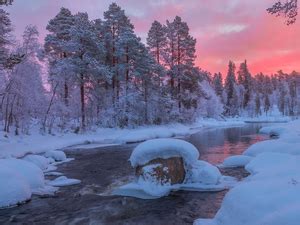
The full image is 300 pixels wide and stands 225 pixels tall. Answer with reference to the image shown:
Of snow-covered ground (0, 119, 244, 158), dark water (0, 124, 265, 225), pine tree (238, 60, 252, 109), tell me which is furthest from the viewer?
pine tree (238, 60, 252, 109)

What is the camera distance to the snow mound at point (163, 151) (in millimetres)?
13570

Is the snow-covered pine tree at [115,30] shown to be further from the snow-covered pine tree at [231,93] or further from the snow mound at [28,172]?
the snow-covered pine tree at [231,93]

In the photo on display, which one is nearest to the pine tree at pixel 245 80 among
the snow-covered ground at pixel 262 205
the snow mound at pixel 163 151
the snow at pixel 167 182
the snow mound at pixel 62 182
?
the snow at pixel 167 182

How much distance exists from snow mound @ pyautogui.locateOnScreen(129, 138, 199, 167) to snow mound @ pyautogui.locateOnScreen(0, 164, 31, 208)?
4.32 meters

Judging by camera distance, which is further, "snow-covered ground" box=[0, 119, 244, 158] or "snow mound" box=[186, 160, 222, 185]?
"snow-covered ground" box=[0, 119, 244, 158]

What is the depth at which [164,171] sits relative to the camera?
527 inches

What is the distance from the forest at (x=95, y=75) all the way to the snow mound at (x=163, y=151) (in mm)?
11489

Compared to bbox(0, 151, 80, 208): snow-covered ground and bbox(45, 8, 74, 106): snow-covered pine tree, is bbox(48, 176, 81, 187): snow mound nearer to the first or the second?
bbox(0, 151, 80, 208): snow-covered ground

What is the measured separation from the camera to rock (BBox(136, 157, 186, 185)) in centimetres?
1329

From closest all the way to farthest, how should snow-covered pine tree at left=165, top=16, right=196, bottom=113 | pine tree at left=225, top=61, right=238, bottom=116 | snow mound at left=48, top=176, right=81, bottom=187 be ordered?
snow mound at left=48, top=176, right=81, bottom=187, snow-covered pine tree at left=165, top=16, right=196, bottom=113, pine tree at left=225, top=61, right=238, bottom=116

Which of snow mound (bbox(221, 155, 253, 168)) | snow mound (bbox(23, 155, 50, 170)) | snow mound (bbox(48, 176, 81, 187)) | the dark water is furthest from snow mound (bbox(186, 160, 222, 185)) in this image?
snow mound (bbox(23, 155, 50, 170))

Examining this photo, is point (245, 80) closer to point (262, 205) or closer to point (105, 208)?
point (105, 208)

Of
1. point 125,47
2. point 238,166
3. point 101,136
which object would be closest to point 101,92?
point 125,47

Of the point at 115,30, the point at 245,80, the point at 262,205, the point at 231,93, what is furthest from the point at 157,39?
the point at 245,80
